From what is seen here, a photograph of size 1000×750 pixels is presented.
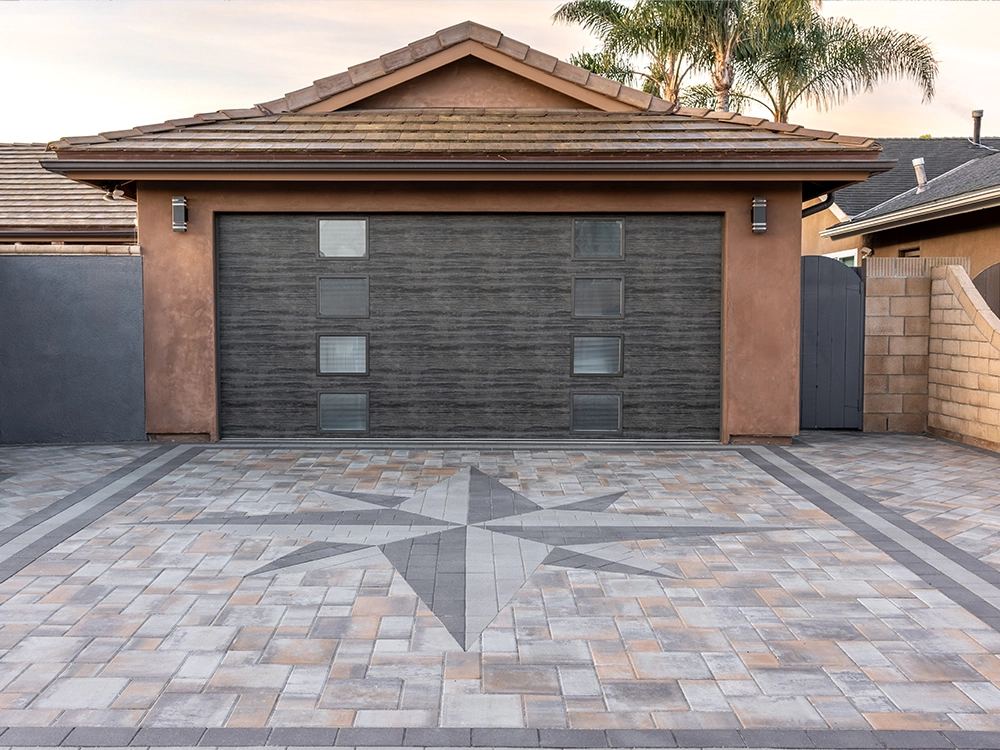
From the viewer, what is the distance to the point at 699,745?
3.38m

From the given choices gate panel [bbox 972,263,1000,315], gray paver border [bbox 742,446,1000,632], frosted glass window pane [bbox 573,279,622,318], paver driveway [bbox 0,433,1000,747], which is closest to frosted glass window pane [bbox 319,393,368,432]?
paver driveway [bbox 0,433,1000,747]

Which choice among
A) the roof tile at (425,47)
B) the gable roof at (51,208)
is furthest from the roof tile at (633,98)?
the gable roof at (51,208)

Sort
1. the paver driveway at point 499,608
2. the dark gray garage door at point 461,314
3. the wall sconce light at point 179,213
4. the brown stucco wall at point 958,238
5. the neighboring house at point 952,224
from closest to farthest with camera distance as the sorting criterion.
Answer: the paver driveway at point 499,608, the wall sconce light at point 179,213, the dark gray garage door at point 461,314, the neighboring house at point 952,224, the brown stucco wall at point 958,238

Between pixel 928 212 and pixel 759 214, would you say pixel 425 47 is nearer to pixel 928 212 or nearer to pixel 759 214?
pixel 759 214

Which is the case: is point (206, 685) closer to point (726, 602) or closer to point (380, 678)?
point (380, 678)

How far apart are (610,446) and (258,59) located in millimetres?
17981

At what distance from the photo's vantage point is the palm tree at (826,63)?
2555 cm

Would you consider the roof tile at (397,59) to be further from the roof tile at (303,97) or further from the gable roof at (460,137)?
the roof tile at (303,97)

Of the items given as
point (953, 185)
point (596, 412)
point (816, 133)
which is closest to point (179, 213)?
point (596, 412)

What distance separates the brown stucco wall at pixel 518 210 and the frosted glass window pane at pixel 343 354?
1.27 metres

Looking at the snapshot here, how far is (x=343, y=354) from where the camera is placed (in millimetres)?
10211

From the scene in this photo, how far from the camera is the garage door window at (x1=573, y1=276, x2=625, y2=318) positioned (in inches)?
401

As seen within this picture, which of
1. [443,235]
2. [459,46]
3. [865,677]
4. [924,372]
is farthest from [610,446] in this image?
[865,677]

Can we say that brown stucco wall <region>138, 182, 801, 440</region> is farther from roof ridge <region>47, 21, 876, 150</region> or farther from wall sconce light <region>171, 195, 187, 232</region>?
roof ridge <region>47, 21, 876, 150</region>
